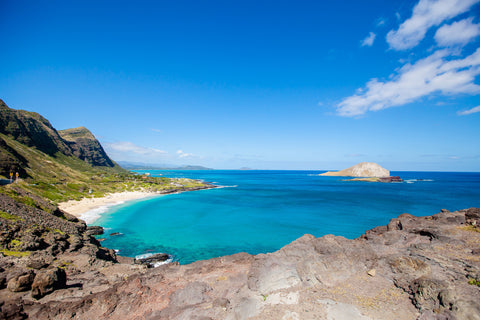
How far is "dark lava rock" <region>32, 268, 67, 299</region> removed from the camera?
39.1 ft

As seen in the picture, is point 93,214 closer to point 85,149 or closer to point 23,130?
point 23,130

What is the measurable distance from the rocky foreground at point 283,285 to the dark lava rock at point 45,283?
0.16 ft

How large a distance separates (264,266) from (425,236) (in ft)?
50.0

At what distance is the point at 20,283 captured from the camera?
12.0m

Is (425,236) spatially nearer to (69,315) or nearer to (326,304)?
(326,304)

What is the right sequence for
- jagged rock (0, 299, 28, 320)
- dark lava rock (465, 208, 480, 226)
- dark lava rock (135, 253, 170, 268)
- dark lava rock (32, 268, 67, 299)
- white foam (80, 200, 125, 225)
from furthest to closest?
white foam (80, 200, 125, 225)
dark lava rock (135, 253, 170, 268)
dark lava rock (465, 208, 480, 226)
dark lava rock (32, 268, 67, 299)
jagged rock (0, 299, 28, 320)

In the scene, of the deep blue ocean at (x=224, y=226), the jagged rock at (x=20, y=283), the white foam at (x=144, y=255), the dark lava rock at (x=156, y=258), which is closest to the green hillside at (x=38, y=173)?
the deep blue ocean at (x=224, y=226)

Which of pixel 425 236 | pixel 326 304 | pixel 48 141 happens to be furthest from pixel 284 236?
pixel 48 141

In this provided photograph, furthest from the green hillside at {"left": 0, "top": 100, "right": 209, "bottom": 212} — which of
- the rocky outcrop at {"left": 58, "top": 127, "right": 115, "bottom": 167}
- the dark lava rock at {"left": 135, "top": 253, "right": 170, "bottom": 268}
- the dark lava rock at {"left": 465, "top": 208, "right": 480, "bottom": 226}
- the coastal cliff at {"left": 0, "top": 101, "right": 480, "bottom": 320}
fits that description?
the dark lava rock at {"left": 465, "top": 208, "right": 480, "bottom": 226}

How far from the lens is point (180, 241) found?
3369 centimetres

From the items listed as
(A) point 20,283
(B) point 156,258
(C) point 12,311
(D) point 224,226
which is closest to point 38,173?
(D) point 224,226

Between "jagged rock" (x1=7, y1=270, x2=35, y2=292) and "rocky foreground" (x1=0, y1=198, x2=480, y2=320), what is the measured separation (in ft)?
0.14

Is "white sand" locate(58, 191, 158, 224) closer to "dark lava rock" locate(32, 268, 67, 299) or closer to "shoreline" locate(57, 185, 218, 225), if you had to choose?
"shoreline" locate(57, 185, 218, 225)

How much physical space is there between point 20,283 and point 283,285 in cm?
1525
